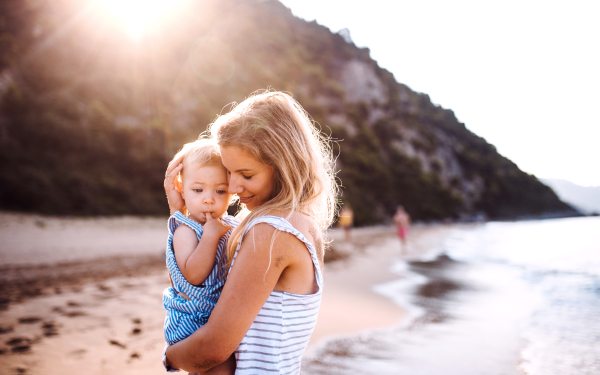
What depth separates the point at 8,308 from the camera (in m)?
5.45

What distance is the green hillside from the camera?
55.3 feet

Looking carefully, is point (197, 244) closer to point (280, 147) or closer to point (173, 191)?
point (173, 191)

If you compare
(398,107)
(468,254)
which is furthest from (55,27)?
(398,107)

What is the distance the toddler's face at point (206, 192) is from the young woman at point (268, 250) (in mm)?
214

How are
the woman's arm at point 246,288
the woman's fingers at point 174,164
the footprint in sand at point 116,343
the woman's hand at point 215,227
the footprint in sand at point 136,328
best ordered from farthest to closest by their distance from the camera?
the footprint in sand at point 136,328 < the footprint in sand at point 116,343 < the woman's fingers at point 174,164 < the woman's hand at point 215,227 < the woman's arm at point 246,288

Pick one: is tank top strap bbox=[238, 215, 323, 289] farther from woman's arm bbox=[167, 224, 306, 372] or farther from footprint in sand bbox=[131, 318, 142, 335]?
footprint in sand bbox=[131, 318, 142, 335]

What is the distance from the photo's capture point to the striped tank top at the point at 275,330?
124 centimetres

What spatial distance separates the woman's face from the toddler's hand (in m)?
0.21

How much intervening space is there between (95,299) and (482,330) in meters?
5.93

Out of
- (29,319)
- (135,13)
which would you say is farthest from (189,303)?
(135,13)

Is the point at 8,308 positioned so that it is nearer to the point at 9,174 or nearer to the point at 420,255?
the point at 9,174

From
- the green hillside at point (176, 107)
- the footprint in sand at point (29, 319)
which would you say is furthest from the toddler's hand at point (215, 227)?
the green hillside at point (176, 107)

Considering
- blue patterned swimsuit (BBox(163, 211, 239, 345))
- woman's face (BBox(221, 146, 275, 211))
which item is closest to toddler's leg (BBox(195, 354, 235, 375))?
blue patterned swimsuit (BBox(163, 211, 239, 345))

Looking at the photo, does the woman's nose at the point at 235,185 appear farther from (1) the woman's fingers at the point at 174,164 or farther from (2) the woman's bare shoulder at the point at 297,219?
(1) the woman's fingers at the point at 174,164
